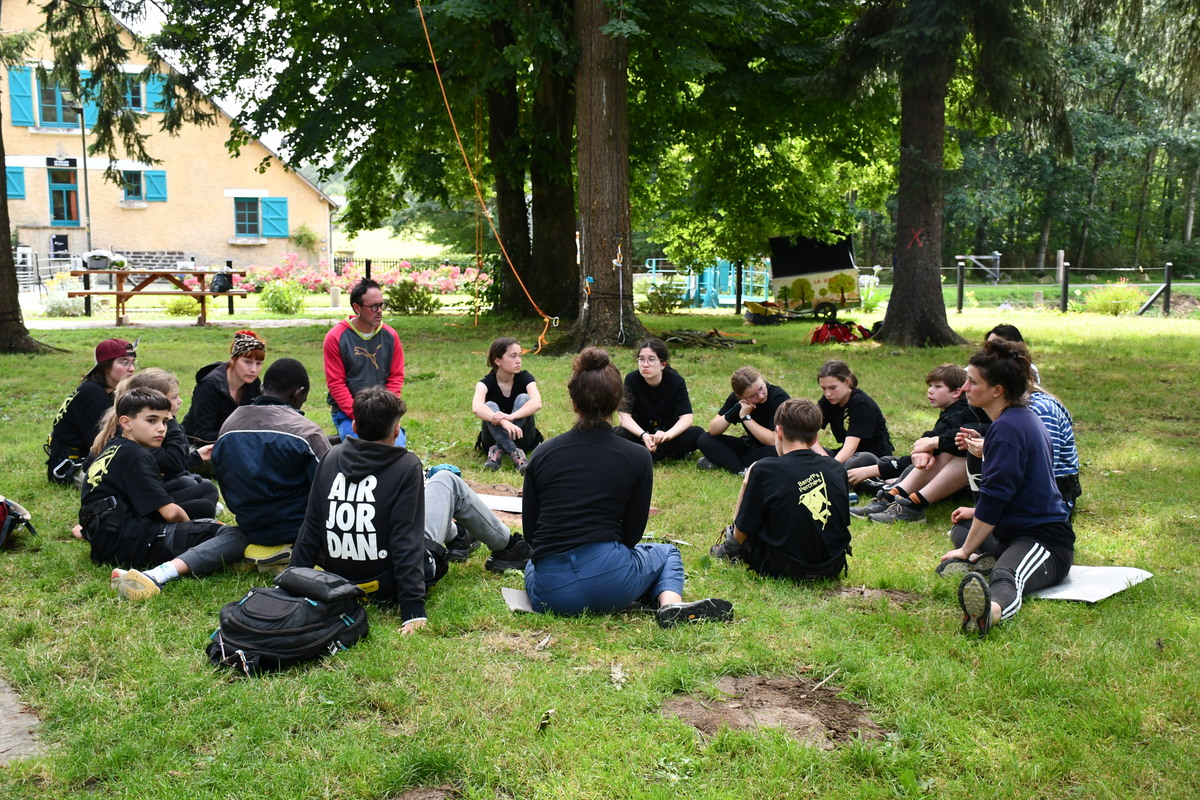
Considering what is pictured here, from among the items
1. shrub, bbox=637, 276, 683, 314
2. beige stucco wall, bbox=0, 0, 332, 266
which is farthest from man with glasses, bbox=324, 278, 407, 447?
beige stucco wall, bbox=0, 0, 332, 266

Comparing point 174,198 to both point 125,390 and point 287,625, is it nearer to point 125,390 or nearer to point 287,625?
point 125,390

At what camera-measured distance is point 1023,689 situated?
3629mm

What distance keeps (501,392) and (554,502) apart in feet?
11.9

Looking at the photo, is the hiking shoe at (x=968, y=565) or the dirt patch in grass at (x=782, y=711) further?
the hiking shoe at (x=968, y=565)

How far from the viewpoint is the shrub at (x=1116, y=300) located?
20953 millimetres

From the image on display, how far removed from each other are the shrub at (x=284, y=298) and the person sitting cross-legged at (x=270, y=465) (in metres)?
18.6

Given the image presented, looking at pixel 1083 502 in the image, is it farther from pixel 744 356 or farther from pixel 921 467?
pixel 744 356

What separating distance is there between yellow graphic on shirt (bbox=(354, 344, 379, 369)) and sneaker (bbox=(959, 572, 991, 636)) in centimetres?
451

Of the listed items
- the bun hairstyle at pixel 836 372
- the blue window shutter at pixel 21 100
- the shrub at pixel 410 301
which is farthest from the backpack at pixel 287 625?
the blue window shutter at pixel 21 100

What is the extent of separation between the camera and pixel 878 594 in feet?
15.8

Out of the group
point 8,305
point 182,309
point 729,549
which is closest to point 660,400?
point 729,549

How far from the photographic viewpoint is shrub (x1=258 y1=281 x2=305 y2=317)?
22953 mm

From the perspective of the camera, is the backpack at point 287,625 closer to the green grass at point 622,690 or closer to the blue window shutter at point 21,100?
the green grass at point 622,690

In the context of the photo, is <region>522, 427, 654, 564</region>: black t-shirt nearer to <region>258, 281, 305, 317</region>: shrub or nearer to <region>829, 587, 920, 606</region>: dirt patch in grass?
<region>829, 587, 920, 606</region>: dirt patch in grass
